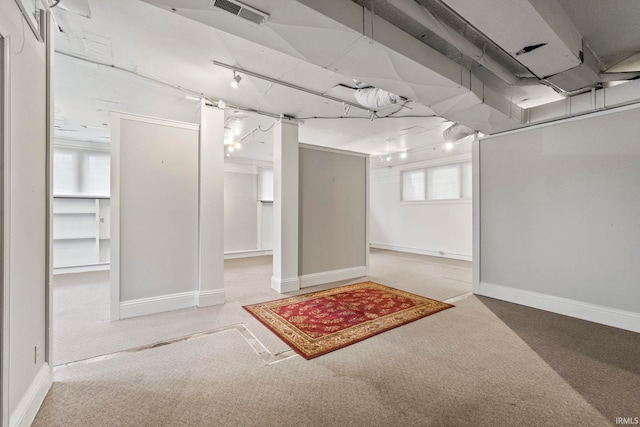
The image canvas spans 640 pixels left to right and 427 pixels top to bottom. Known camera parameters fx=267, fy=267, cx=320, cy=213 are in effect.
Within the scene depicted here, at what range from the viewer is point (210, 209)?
3480 mm

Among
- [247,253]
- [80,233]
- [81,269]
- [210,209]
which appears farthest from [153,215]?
[247,253]

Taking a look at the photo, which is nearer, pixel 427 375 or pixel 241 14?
pixel 241 14

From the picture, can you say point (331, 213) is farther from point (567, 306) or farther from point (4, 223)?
point (4, 223)

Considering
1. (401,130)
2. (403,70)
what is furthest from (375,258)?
(403,70)

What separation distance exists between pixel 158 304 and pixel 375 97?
3593mm

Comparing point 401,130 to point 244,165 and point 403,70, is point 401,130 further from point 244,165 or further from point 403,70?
point 244,165

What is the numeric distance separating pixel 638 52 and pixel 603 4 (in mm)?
1171

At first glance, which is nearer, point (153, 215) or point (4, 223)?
point (4, 223)

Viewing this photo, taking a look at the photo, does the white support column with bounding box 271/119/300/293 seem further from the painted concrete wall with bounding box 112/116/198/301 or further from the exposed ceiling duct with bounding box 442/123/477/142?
the exposed ceiling duct with bounding box 442/123/477/142

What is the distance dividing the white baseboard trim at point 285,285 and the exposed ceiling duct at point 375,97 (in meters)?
2.76

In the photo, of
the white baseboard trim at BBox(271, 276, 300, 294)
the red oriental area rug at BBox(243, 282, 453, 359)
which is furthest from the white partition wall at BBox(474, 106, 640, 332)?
the white baseboard trim at BBox(271, 276, 300, 294)

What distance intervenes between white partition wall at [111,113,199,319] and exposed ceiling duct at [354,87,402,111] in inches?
83.8

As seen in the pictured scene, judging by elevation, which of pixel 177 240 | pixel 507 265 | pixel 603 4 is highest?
pixel 603 4

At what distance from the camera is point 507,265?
3.76m
